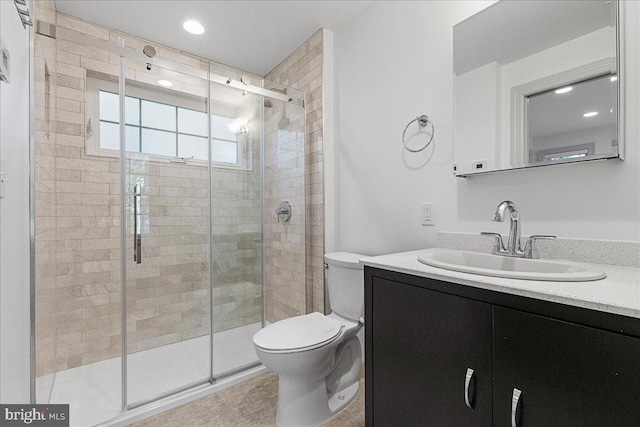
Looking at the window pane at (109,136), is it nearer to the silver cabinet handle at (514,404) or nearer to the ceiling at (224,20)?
the ceiling at (224,20)

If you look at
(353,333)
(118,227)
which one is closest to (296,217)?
(353,333)

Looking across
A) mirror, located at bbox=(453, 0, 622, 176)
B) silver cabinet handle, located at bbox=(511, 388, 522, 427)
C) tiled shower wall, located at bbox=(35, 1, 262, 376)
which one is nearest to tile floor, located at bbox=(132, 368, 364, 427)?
tiled shower wall, located at bbox=(35, 1, 262, 376)

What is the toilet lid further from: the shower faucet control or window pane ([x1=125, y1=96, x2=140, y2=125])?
window pane ([x1=125, y1=96, x2=140, y2=125])

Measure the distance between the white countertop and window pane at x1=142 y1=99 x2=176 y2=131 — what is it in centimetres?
197

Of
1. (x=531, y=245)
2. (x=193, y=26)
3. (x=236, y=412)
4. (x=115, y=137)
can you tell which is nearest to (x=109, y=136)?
(x=115, y=137)

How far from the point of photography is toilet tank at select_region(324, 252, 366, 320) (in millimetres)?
1693

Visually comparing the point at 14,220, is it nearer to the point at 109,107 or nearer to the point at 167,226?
the point at 167,226

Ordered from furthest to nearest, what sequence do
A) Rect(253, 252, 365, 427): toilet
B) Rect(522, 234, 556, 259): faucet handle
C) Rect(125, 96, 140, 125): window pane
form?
Rect(125, 96, 140, 125): window pane
Rect(253, 252, 365, 427): toilet
Rect(522, 234, 556, 259): faucet handle

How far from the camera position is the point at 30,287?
4.34ft

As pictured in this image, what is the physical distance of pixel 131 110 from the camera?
1.92 meters

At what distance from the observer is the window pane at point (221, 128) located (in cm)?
218

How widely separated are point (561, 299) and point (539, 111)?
2.85 ft

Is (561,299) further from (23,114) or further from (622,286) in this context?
(23,114)

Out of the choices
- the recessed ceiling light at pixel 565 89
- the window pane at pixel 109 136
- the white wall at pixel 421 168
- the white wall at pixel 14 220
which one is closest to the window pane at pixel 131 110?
the window pane at pixel 109 136
